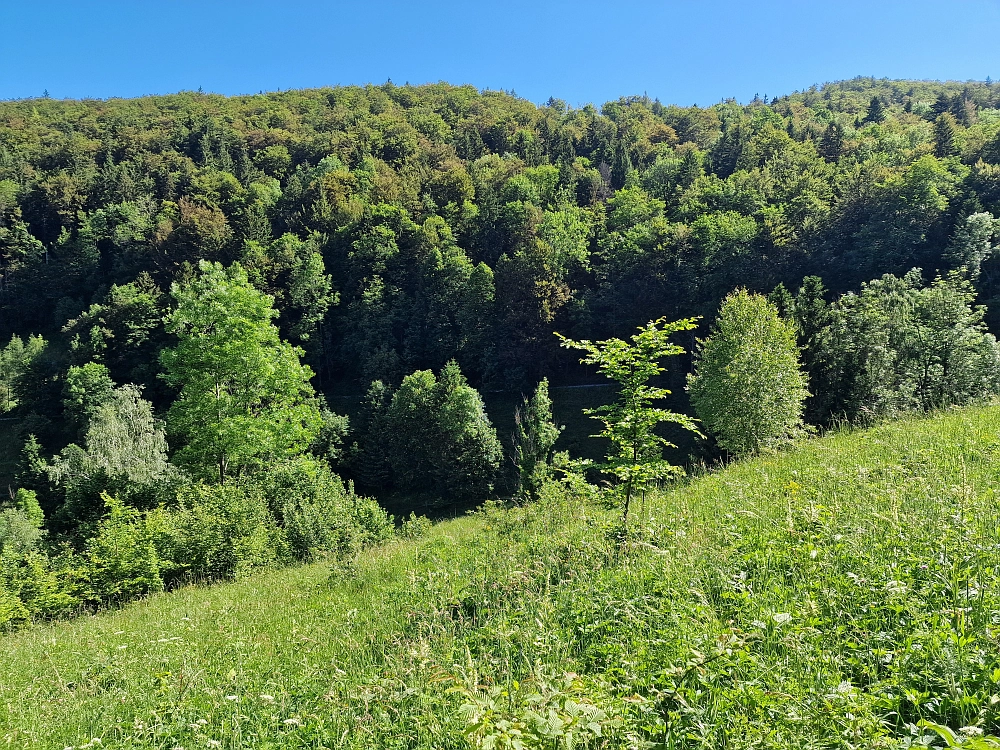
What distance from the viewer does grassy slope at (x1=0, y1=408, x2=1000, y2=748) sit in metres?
2.93

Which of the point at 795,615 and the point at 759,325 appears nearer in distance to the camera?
the point at 795,615

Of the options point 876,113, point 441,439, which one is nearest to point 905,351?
point 441,439

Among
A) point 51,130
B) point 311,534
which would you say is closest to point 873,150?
point 311,534

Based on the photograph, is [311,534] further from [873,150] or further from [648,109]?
[648,109]

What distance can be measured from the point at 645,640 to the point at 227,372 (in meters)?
15.5

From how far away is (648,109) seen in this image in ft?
444

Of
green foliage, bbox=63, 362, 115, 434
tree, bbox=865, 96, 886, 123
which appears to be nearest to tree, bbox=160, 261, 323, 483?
green foliage, bbox=63, 362, 115, 434

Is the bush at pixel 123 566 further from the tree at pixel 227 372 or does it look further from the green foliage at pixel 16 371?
the green foliage at pixel 16 371

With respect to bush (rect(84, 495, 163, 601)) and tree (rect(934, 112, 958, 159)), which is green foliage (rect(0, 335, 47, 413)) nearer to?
bush (rect(84, 495, 163, 601))

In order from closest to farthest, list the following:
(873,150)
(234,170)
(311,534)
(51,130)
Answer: (311,534)
(873,150)
(234,170)
(51,130)

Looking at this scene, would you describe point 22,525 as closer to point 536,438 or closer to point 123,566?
point 123,566

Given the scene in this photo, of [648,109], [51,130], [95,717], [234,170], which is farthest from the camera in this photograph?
[648,109]

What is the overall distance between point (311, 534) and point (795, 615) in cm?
1419

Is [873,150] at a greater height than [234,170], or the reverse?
[234,170]
